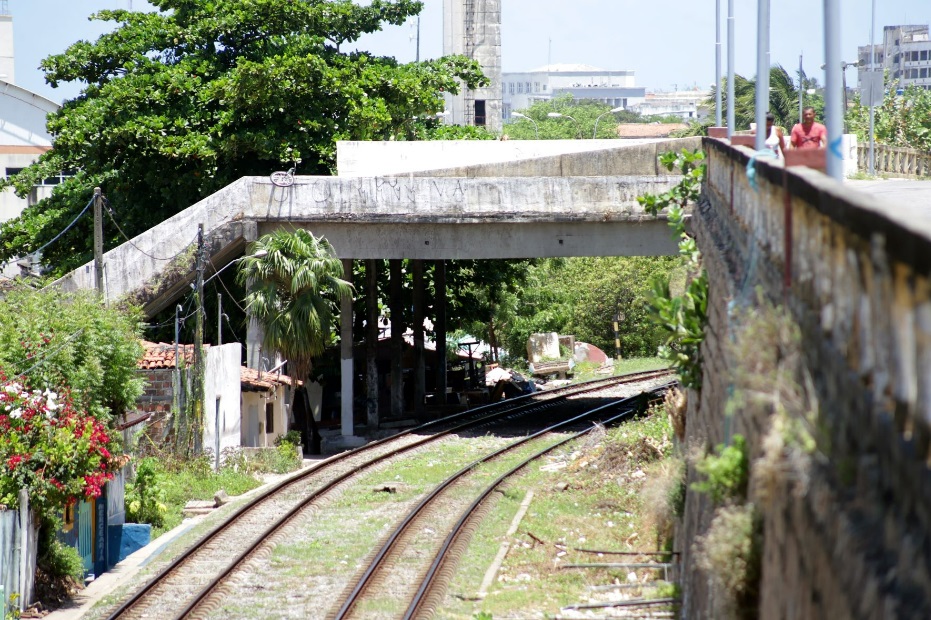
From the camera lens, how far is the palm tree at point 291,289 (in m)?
25.8

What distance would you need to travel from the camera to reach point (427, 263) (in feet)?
120

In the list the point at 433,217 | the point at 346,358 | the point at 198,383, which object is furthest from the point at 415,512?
the point at 346,358

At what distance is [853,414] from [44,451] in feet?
40.4

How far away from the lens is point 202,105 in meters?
32.0

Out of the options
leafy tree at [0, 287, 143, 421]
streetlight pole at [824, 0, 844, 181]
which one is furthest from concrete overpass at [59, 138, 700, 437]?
streetlight pole at [824, 0, 844, 181]

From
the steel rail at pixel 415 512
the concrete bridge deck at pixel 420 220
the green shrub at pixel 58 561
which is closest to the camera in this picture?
the steel rail at pixel 415 512

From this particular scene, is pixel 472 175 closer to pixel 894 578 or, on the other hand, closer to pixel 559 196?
pixel 559 196

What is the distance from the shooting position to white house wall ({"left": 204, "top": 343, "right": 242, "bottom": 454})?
23.8 metres

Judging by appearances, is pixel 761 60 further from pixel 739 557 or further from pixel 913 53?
pixel 913 53

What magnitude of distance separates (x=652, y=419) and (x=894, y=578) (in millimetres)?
19837

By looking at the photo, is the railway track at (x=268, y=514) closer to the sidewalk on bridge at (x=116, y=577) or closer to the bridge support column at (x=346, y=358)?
the sidewalk on bridge at (x=116, y=577)

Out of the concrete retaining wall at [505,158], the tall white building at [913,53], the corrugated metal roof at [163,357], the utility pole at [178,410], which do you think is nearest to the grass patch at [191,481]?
the utility pole at [178,410]

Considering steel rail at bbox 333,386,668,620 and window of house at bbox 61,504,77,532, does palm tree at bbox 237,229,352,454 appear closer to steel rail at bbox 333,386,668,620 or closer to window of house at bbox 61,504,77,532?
steel rail at bbox 333,386,668,620

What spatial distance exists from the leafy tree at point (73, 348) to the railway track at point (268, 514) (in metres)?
2.73
